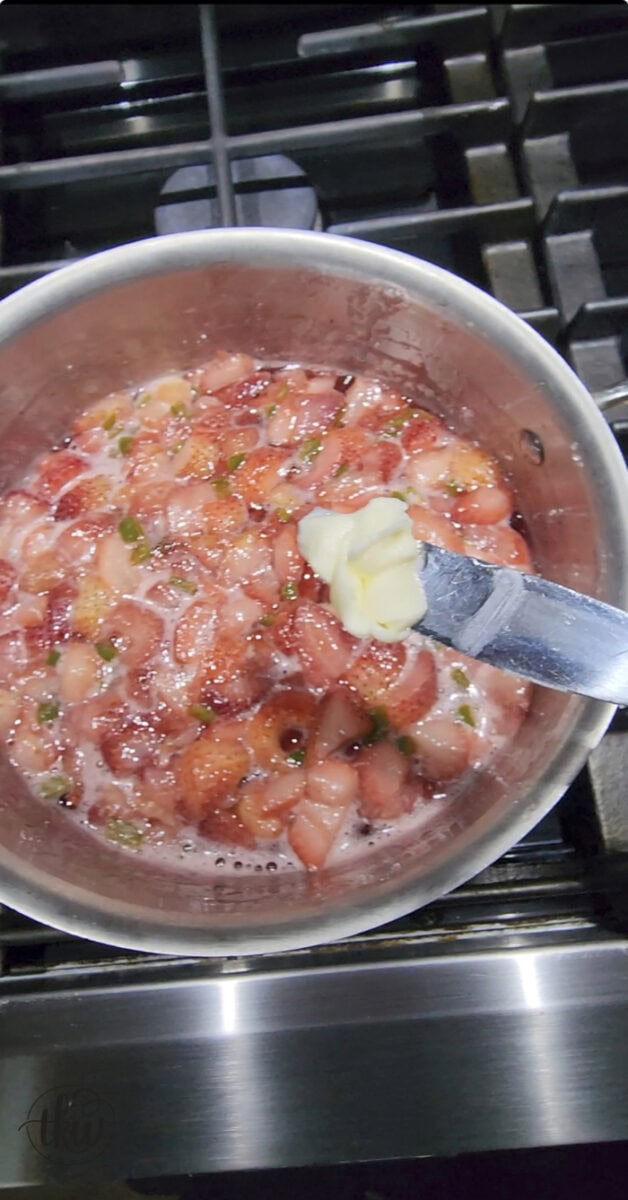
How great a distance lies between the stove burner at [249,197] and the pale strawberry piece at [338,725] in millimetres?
648

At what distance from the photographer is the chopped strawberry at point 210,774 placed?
0.93 m

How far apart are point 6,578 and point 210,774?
36 centimetres

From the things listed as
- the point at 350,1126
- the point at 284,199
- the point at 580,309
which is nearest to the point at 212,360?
the point at 284,199

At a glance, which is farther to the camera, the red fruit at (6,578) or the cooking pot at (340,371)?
the red fruit at (6,578)

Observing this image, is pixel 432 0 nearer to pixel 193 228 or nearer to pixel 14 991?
pixel 193 228

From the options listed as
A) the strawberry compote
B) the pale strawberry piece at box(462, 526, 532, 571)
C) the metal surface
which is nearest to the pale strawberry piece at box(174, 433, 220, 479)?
the strawberry compote

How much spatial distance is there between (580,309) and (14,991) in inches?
37.3

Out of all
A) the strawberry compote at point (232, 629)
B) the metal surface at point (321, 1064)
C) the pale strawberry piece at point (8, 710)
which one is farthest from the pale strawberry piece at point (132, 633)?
the metal surface at point (321, 1064)

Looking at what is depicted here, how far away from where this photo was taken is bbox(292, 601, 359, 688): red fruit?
96 centimetres

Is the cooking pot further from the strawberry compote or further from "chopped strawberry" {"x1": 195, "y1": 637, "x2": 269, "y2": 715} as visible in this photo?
"chopped strawberry" {"x1": 195, "y1": 637, "x2": 269, "y2": 715}

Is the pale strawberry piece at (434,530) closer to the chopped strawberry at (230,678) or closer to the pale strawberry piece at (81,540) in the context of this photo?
the chopped strawberry at (230,678)

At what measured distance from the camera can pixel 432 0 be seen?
118 cm

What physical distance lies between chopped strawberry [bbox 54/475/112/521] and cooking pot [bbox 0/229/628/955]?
76 millimetres

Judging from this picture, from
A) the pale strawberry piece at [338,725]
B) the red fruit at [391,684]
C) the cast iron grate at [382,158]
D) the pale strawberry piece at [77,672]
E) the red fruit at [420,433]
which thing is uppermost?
the cast iron grate at [382,158]
